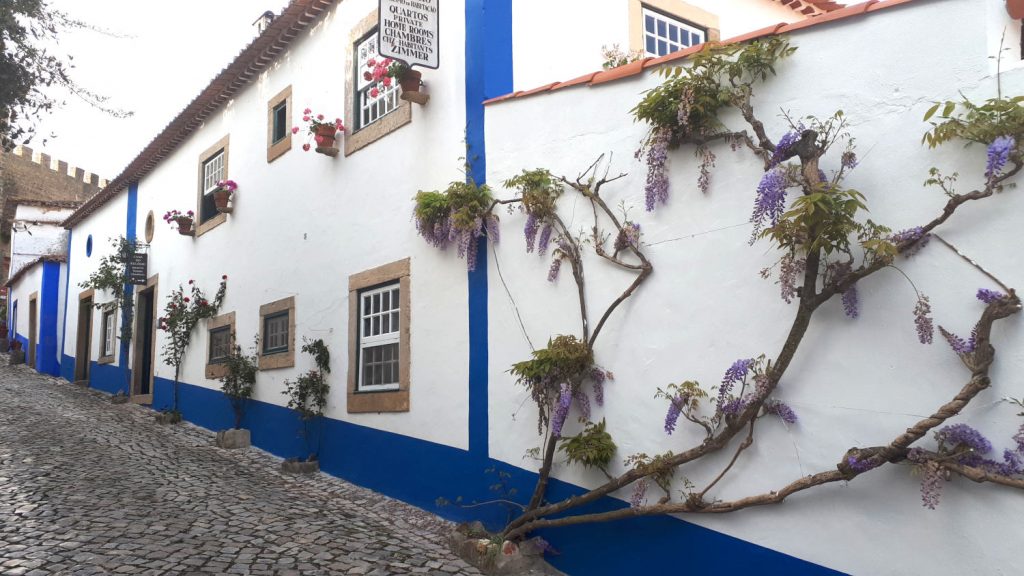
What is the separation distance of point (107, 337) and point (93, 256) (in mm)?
1906

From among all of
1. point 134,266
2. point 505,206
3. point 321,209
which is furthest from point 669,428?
point 134,266

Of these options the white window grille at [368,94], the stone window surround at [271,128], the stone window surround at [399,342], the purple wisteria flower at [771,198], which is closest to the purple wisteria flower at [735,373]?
the purple wisteria flower at [771,198]

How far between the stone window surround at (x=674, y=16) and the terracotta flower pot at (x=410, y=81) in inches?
76.1

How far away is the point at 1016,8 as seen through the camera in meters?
3.29

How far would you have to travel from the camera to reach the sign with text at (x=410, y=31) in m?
6.32

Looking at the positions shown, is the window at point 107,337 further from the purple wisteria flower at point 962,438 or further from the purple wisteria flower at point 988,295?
the purple wisteria flower at point 988,295

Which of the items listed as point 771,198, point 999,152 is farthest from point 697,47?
point 999,152

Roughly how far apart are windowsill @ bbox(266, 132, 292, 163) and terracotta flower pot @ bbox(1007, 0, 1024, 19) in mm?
7529

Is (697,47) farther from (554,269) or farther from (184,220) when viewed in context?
(184,220)

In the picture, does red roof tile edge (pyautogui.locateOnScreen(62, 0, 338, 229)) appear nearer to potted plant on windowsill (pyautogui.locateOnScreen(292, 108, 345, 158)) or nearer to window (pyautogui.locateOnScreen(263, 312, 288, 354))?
potted plant on windowsill (pyautogui.locateOnScreen(292, 108, 345, 158))

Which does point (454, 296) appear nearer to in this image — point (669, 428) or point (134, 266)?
point (669, 428)

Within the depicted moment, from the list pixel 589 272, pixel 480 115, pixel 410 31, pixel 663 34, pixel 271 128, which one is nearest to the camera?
pixel 589 272

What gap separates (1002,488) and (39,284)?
22.3 meters

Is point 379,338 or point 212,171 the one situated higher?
point 212,171
